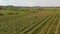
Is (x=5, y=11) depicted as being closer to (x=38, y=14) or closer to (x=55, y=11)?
(x=38, y=14)

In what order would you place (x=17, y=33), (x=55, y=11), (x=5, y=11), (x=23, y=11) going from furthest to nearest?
(x=55, y=11) → (x=23, y=11) → (x=5, y=11) → (x=17, y=33)

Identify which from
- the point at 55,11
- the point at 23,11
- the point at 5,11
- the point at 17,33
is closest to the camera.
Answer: the point at 17,33

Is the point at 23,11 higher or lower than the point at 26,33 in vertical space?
lower

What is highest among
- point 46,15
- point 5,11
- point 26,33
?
point 26,33

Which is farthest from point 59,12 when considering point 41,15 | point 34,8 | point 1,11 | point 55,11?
point 1,11

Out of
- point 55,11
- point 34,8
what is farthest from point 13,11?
point 55,11

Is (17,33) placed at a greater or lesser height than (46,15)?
greater

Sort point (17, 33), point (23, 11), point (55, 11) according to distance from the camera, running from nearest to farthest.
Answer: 1. point (17, 33)
2. point (23, 11)
3. point (55, 11)

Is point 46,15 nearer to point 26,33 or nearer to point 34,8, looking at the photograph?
point 34,8

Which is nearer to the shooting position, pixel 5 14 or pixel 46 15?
pixel 5 14
